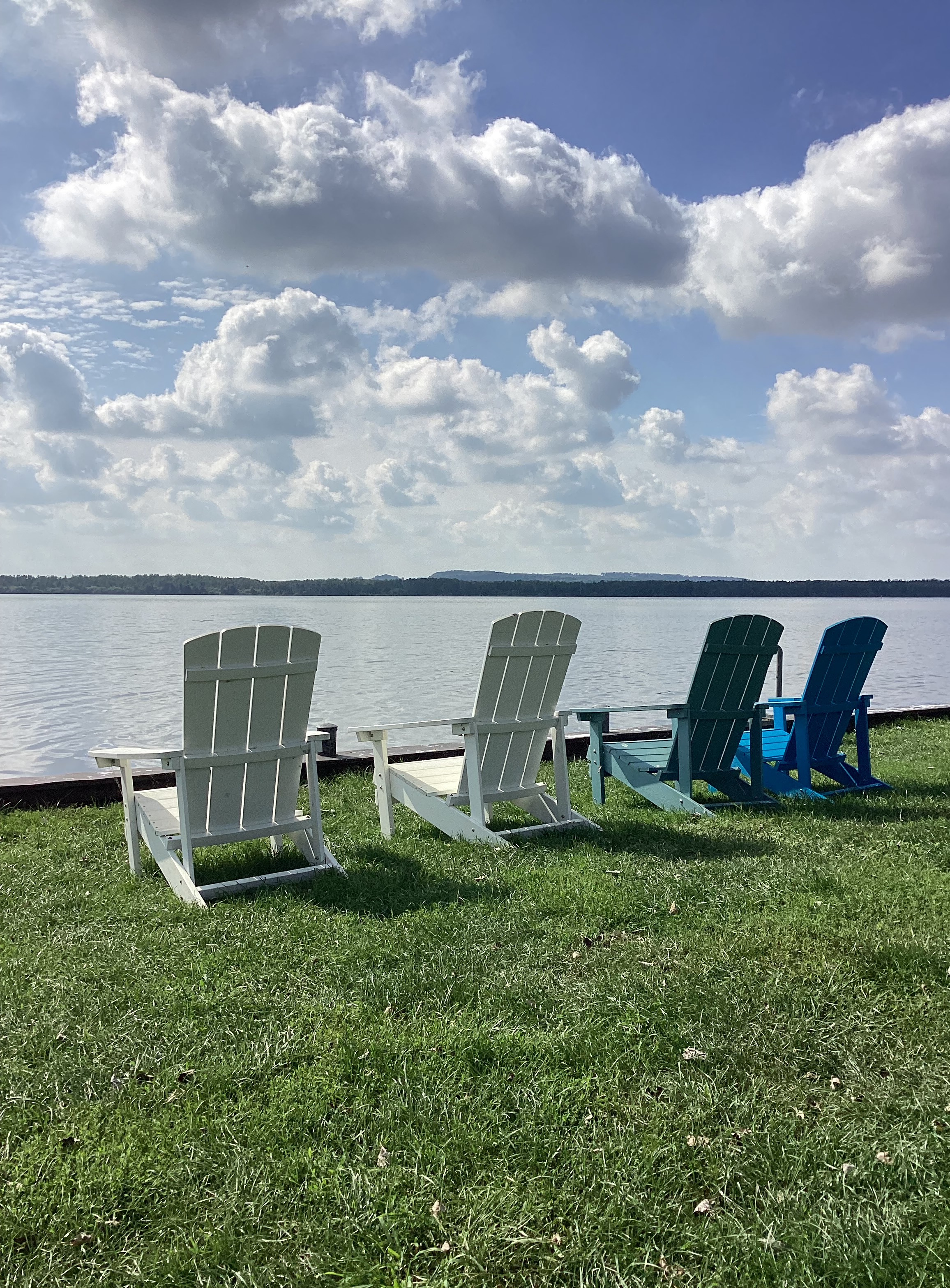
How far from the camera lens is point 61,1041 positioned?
10.6 feet

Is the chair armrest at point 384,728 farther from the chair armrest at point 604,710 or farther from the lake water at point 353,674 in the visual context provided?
the lake water at point 353,674

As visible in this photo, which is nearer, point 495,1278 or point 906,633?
point 495,1278

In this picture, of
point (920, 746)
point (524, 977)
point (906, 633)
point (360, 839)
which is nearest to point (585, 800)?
point (360, 839)

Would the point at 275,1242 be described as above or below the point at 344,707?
above

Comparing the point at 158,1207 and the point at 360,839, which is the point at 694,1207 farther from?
the point at 360,839

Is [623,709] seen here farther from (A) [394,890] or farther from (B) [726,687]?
(A) [394,890]

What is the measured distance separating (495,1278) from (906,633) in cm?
5369

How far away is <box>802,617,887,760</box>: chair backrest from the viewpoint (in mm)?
7496

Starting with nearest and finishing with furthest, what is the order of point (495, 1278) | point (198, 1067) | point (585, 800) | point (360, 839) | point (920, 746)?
1. point (495, 1278)
2. point (198, 1067)
3. point (360, 839)
4. point (585, 800)
5. point (920, 746)

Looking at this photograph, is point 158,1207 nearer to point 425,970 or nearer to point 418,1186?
point 418,1186

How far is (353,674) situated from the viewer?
A: 78.5ft

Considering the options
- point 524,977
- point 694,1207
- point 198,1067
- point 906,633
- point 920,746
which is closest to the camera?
Answer: point 694,1207

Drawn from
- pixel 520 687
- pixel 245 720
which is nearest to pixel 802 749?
pixel 520 687

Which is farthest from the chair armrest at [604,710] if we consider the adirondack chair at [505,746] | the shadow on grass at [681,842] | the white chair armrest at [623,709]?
the shadow on grass at [681,842]
